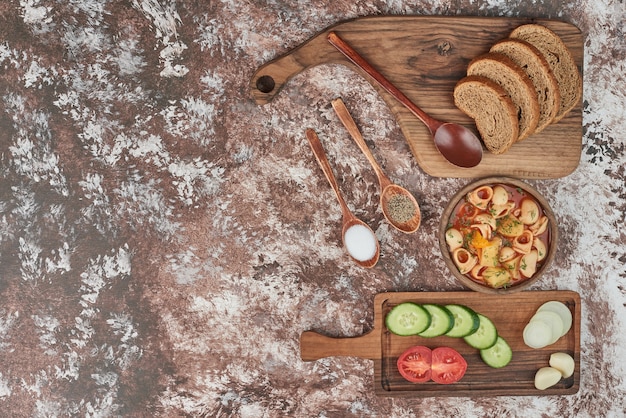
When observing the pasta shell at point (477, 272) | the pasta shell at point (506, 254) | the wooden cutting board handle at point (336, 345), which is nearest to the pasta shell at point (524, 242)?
the pasta shell at point (506, 254)

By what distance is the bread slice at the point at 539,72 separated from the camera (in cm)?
180

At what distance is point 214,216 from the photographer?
207 centimetres

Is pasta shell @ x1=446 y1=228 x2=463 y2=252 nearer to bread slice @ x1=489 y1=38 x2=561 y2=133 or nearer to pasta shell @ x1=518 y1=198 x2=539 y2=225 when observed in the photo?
pasta shell @ x1=518 y1=198 x2=539 y2=225

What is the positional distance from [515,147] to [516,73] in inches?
12.3

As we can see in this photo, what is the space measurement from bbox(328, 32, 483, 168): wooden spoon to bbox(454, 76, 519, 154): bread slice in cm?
5

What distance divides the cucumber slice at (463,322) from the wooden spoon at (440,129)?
0.57m

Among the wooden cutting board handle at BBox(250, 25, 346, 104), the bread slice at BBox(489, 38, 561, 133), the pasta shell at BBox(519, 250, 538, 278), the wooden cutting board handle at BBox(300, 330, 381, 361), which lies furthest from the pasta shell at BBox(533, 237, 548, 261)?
the wooden cutting board handle at BBox(250, 25, 346, 104)

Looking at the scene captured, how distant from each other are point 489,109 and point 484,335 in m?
0.86

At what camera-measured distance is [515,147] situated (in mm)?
1981

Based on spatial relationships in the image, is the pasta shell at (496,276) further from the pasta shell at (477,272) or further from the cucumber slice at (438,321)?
the cucumber slice at (438,321)

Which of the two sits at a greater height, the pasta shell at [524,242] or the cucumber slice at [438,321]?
the pasta shell at [524,242]

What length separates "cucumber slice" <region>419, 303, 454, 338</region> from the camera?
1.98 meters

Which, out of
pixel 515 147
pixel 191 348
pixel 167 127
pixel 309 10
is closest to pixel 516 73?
pixel 515 147

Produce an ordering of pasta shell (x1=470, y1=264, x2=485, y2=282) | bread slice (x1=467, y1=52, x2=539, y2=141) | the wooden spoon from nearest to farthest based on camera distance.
→ bread slice (x1=467, y1=52, x2=539, y2=141) → the wooden spoon → pasta shell (x1=470, y1=264, x2=485, y2=282)
